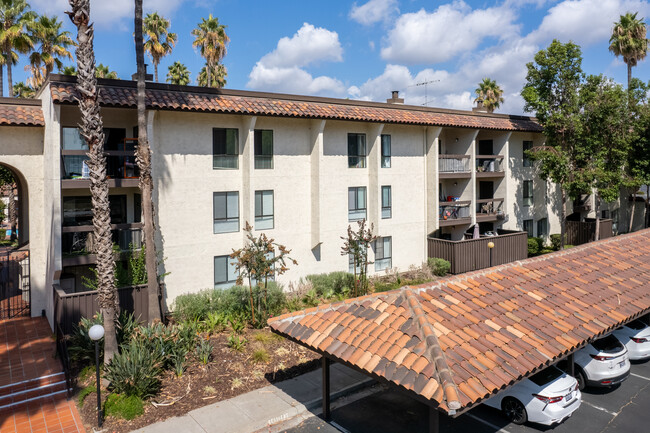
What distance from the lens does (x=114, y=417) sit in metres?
11.2

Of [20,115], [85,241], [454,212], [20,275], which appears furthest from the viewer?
[454,212]

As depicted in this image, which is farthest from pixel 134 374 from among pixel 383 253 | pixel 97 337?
pixel 383 253

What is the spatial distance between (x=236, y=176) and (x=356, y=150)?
24.0 feet

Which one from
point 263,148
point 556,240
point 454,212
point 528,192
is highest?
point 263,148

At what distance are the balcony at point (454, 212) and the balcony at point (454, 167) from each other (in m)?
1.74

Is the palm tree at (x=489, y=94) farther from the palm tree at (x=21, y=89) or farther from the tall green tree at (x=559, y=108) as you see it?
the palm tree at (x=21, y=89)

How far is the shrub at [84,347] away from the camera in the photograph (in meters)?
13.8

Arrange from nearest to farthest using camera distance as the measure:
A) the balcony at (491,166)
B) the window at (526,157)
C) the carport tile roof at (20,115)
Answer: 1. the carport tile roof at (20,115)
2. the balcony at (491,166)
3. the window at (526,157)

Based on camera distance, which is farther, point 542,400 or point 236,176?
point 236,176

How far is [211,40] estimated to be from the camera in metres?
40.2

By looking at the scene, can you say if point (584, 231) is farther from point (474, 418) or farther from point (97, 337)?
point (97, 337)

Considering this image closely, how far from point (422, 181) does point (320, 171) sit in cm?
786

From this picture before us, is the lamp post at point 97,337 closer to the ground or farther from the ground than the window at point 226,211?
closer to the ground

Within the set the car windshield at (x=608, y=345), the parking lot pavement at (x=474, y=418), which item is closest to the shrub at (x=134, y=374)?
the parking lot pavement at (x=474, y=418)
